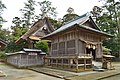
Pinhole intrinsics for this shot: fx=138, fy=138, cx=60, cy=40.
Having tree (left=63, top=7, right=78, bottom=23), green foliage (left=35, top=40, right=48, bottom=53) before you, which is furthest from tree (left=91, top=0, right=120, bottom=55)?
green foliage (left=35, top=40, right=48, bottom=53)

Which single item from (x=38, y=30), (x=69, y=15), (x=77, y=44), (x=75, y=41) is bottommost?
(x=77, y=44)

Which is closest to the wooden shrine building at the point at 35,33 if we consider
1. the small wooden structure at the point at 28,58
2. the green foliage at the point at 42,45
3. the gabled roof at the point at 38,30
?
the gabled roof at the point at 38,30

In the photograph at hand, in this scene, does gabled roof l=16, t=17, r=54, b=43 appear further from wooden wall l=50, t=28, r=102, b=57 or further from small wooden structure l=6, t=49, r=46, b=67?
wooden wall l=50, t=28, r=102, b=57

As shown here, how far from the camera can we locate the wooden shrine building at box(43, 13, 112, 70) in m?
14.5

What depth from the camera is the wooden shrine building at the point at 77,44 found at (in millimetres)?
14469

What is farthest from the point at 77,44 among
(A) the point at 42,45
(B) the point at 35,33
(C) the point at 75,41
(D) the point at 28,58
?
(B) the point at 35,33

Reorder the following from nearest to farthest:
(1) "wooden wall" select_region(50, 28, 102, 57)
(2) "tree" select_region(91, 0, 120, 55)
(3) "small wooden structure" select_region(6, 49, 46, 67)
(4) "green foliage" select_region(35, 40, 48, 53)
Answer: (1) "wooden wall" select_region(50, 28, 102, 57) → (3) "small wooden structure" select_region(6, 49, 46, 67) → (4) "green foliage" select_region(35, 40, 48, 53) → (2) "tree" select_region(91, 0, 120, 55)

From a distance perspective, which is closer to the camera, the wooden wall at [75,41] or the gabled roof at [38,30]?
the wooden wall at [75,41]

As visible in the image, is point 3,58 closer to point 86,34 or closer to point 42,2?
point 86,34

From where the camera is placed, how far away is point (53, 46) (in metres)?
20.4

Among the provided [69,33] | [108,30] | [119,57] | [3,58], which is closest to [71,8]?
[108,30]

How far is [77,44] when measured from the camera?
604 inches

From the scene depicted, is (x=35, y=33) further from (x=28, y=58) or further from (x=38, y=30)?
(x=28, y=58)

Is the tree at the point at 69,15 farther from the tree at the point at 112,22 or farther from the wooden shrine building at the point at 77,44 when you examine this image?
the wooden shrine building at the point at 77,44
